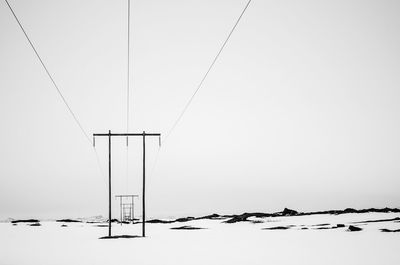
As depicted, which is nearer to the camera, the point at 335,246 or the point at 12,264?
the point at 12,264

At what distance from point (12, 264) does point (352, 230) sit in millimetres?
28386

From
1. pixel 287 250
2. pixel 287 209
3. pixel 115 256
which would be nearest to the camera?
pixel 115 256

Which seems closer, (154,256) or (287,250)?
(154,256)

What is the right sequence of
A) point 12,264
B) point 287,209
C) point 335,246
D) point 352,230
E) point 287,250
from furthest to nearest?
point 287,209
point 352,230
point 335,246
point 287,250
point 12,264

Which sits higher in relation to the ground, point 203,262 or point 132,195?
point 132,195

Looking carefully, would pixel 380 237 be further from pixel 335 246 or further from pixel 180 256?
pixel 180 256

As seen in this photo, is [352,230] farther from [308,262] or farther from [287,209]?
[287,209]

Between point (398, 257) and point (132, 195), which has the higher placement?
point (132, 195)

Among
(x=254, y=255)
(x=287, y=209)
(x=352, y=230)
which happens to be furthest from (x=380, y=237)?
(x=287, y=209)

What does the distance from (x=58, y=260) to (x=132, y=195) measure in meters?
29.2

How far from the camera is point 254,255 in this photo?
65.1 ft

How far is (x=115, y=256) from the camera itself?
1919cm

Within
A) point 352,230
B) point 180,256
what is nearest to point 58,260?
point 180,256

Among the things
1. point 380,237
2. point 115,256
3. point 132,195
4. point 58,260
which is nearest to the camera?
point 58,260
